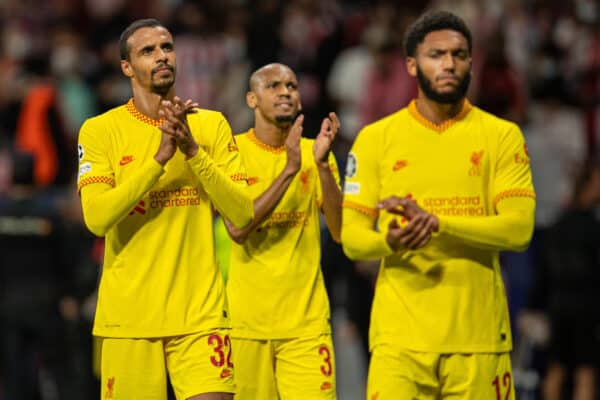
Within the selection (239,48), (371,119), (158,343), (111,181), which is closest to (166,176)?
(111,181)

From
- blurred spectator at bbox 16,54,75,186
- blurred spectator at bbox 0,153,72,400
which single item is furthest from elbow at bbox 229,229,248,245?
blurred spectator at bbox 16,54,75,186

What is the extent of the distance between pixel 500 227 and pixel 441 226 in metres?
0.37

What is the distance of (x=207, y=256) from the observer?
773cm

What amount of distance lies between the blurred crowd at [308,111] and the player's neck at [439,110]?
176 inches

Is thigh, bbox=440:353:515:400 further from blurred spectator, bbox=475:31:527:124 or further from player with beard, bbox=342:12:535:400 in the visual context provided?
blurred spectator, bbox=475:31:527:124

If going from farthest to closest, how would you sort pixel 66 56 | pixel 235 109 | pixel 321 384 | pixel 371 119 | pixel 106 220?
pixel 66 56, pixel 235 109, pixel 371 119, pixel 321 384, pixel 106 220

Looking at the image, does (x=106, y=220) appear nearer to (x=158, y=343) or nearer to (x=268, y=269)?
(x=158, y=343)

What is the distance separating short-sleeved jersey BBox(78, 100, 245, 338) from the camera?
300 inches

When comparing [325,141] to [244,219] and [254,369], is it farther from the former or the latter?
[254,369]

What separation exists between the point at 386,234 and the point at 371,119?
23.2 feet

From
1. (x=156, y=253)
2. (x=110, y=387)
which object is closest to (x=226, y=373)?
(x=110, y=387)

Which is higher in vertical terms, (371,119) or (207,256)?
(371,119)

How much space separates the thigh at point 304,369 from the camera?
28.1ft

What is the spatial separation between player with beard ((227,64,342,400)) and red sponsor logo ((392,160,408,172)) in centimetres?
50
